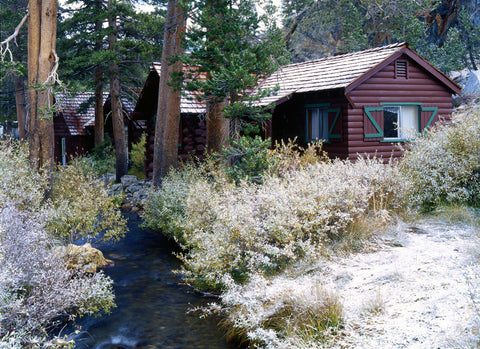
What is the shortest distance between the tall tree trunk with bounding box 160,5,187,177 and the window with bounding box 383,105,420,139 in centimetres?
758

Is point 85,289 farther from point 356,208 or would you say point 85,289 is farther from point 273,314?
point 356,208

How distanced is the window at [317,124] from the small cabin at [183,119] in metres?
4.17

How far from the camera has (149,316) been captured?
25.1 feet

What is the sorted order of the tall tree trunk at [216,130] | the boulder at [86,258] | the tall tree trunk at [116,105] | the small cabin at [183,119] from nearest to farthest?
the boulder at [86,258] < the tall tree trunk at [216,130] < the small cabin at [183,119] < the tall tree trunk at [116,105]

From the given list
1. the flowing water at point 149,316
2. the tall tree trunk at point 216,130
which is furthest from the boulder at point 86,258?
the tall tree trunk at point 216,130

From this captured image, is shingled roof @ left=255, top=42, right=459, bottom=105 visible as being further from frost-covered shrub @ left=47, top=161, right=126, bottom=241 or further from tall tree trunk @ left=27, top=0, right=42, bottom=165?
tall tree trunk @ left=27, top=0, right=42, bottom=165

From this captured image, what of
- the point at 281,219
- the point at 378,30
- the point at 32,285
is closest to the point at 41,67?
the point at 32,285

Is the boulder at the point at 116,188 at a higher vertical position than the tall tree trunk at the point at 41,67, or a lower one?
lower

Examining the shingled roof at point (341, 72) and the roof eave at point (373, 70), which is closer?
the roof eave at point (373, 70)

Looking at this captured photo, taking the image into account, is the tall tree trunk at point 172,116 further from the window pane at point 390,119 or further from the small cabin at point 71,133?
the small cabin at point 71,133

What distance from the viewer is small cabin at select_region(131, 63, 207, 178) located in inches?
739

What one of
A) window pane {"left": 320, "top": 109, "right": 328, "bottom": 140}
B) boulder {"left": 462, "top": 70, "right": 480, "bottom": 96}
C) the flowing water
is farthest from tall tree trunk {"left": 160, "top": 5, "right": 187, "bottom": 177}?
boulder {"left": 462, "top": 70, "right": 480, "bottom": 96}

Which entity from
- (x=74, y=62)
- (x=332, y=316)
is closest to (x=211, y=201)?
(x=332, y=316)

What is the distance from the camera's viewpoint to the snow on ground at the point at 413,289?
4.69 metres
